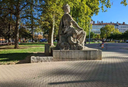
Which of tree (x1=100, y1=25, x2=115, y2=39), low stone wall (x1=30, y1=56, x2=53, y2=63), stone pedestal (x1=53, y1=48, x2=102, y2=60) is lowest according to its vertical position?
low stone wall (x1=30, y1=56, x2=53, y2=63)

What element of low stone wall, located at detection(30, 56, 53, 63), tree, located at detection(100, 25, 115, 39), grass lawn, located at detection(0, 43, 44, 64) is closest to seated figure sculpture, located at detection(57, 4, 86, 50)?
low stone wall, located at detection(30, 56, 53, 63)

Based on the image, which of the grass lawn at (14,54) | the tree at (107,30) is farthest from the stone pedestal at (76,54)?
the tree at (107,30)

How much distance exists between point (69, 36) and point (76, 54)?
4.25 feet

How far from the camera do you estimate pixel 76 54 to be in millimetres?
8508

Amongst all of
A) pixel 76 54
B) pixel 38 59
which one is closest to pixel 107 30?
pixel 76 54

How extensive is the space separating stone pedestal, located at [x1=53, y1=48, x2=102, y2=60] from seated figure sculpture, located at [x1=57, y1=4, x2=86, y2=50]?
39 centimetres

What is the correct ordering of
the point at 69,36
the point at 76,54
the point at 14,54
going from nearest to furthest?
the point at 76,54 < the point at 69,36 < the point at 14,54

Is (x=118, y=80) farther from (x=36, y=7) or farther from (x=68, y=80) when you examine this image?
(x=36, y=7)

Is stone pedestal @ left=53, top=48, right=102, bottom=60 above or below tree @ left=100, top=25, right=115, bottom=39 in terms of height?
below

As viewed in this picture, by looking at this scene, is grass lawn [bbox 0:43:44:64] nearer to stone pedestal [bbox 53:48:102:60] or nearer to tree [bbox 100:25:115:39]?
stone pedestal [bbox 53:48:102:60]

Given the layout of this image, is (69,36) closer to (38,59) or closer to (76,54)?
(76,54)

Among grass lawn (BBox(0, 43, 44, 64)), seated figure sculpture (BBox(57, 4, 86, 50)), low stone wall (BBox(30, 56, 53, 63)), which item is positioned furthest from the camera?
grass lawn (BBox(0, 43, 44, 64))

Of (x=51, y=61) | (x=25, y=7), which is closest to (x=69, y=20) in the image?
(x=51, y=61)

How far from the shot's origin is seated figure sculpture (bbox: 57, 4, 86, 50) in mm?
8844
